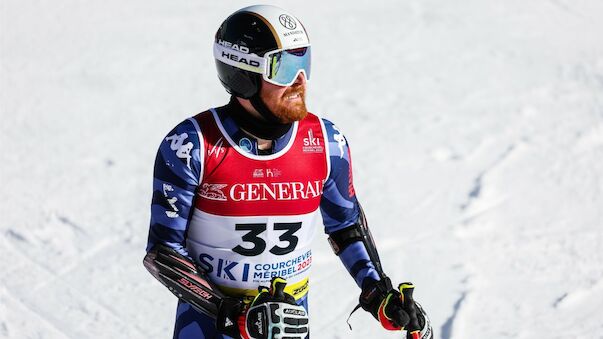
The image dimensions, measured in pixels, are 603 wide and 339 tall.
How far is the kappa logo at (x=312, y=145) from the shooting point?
424cm

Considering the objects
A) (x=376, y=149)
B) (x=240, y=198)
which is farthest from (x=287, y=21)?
(x=376, y=149)

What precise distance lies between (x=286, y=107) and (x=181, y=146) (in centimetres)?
48

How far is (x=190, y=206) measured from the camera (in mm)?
4066

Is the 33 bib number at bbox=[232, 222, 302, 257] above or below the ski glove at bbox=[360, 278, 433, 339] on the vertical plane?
above

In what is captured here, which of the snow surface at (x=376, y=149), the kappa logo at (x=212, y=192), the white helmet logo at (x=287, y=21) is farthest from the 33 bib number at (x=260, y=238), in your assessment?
the snow surface at (x=376, y=149)

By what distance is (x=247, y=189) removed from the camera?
4.11 m

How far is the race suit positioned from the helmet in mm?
181

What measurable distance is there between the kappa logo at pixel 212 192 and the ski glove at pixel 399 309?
0.82 metres

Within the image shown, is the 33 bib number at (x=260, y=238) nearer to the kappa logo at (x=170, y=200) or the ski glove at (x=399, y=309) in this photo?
the kappa logo at (x=170, y=200)

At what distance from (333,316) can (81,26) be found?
716 centimetres

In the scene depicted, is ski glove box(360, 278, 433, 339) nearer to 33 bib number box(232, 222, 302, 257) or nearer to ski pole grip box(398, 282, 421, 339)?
ski pole grip box(398, 282, 421, 339)

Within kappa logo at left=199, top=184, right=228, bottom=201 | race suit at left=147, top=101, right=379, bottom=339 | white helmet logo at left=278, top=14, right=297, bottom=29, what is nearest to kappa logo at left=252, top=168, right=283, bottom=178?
race suit at left=147, top=101, right=379, bottom=339

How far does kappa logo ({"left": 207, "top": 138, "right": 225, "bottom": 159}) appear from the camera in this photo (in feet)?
13.3

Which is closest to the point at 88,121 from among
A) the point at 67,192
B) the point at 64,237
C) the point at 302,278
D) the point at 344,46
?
the point at 67,192
